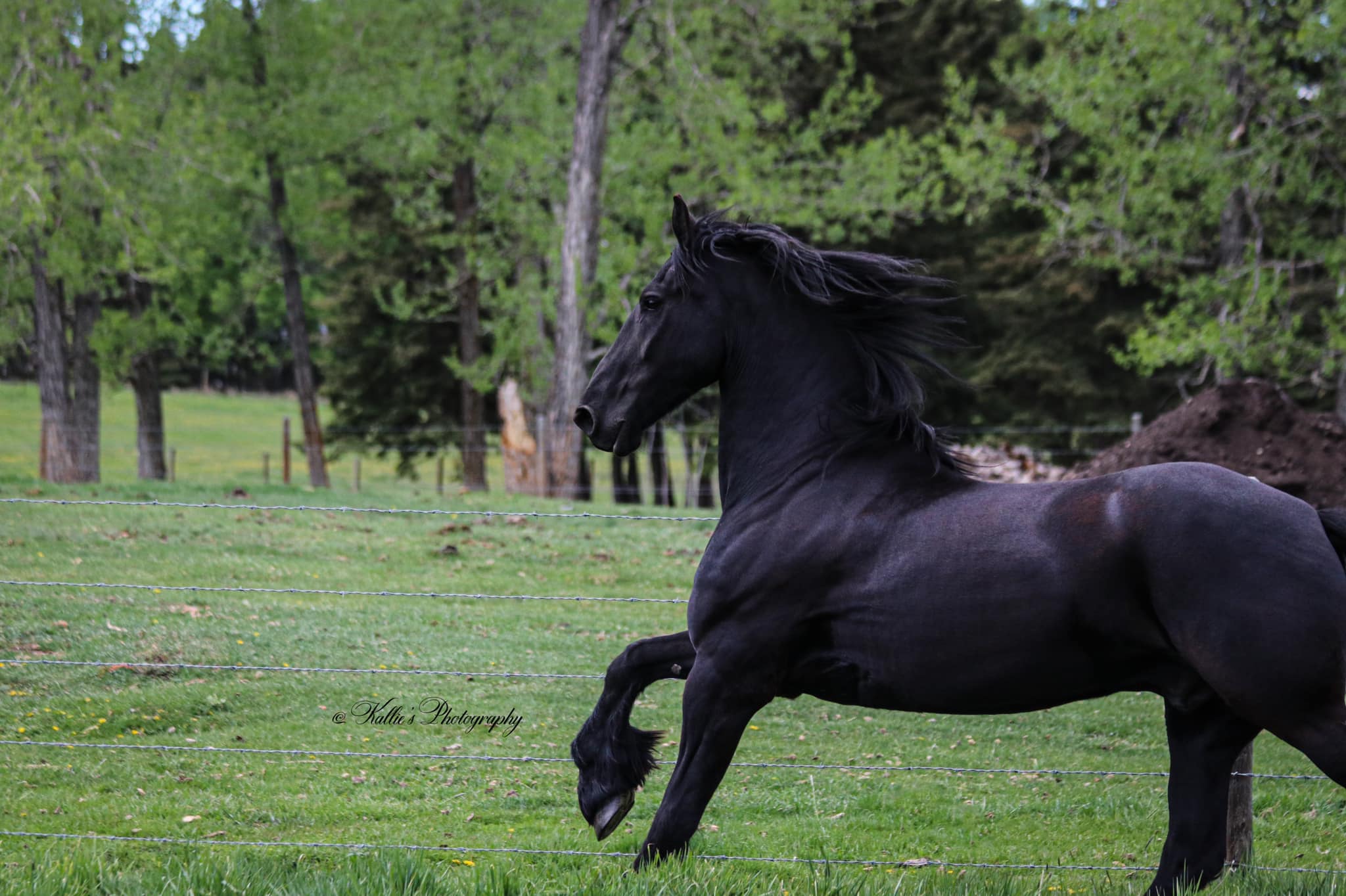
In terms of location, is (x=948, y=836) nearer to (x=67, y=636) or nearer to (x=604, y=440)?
(x=604, y=440)

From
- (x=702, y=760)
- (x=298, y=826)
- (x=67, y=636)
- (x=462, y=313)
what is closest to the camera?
(x=702, y=760)

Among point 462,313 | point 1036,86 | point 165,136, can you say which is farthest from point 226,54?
point 1036,86

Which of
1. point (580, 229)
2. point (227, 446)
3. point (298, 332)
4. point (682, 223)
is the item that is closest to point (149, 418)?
point (298, 332)

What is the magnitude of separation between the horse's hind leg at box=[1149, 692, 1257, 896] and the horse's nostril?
7.25 feet

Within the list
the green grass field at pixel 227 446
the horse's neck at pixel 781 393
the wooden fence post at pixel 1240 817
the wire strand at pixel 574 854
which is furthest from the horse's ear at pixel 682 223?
the green grass field at pixel 227 446

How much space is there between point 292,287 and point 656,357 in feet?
68.1

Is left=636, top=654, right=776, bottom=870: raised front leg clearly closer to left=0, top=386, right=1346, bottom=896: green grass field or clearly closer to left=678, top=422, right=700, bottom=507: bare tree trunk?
left=0, top=386, right=1346, bottom=896: green grass field

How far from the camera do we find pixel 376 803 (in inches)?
231

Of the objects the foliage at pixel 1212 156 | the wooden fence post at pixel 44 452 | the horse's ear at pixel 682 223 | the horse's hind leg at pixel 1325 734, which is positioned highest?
the foliage at pixel 1212 156

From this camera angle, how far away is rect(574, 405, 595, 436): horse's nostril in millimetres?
4230

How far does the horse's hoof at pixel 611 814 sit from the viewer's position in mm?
4309

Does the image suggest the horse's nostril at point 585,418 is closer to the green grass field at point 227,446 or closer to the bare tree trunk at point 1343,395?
the bare tree trunk at point 1343,395

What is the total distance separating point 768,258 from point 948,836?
3.13 m

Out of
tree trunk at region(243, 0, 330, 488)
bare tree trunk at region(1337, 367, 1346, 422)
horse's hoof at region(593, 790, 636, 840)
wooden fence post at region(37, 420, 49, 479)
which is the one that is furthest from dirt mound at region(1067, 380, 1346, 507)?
wooden fence post at region(37, 420, 49, 479)
